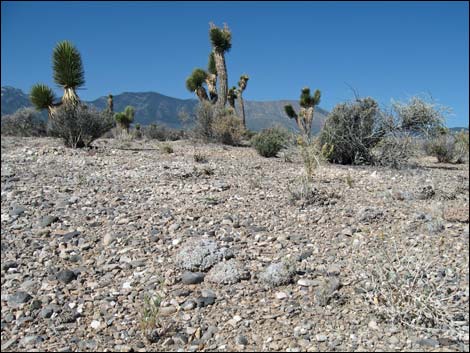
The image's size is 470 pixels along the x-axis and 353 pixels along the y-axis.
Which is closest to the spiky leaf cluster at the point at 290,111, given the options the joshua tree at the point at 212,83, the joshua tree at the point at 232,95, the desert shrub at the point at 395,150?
the joshua tree at the point at 232,95

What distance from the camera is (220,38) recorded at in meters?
20.6

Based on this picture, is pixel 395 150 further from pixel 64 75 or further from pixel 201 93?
pixel 201 93

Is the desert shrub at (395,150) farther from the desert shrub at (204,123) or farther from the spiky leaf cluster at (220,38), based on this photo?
the spiky leaf cluster at (220,38)

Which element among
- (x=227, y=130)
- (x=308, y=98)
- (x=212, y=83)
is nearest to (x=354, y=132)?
(x=227, y=130)

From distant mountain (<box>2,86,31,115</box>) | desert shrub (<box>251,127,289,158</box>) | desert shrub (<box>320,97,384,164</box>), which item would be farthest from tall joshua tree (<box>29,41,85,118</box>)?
desert shrub (<box>320,97,384,164</box>)

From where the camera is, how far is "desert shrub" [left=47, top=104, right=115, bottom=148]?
10.6 meters

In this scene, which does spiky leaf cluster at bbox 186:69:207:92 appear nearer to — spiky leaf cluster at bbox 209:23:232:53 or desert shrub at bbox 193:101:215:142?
spiky leaf cluster at bbox 209:23:232:53

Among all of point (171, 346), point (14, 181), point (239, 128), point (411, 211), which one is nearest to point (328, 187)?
point (411, 211)

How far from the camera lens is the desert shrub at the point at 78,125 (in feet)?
34.8

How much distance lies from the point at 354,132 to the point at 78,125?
6704mm

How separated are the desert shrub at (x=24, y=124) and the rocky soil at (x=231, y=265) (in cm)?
1074

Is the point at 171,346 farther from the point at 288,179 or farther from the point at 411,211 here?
the point at 288,179

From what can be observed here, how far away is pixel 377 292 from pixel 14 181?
5537mm

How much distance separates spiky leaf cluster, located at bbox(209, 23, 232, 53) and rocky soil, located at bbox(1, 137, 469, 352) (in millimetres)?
15403
